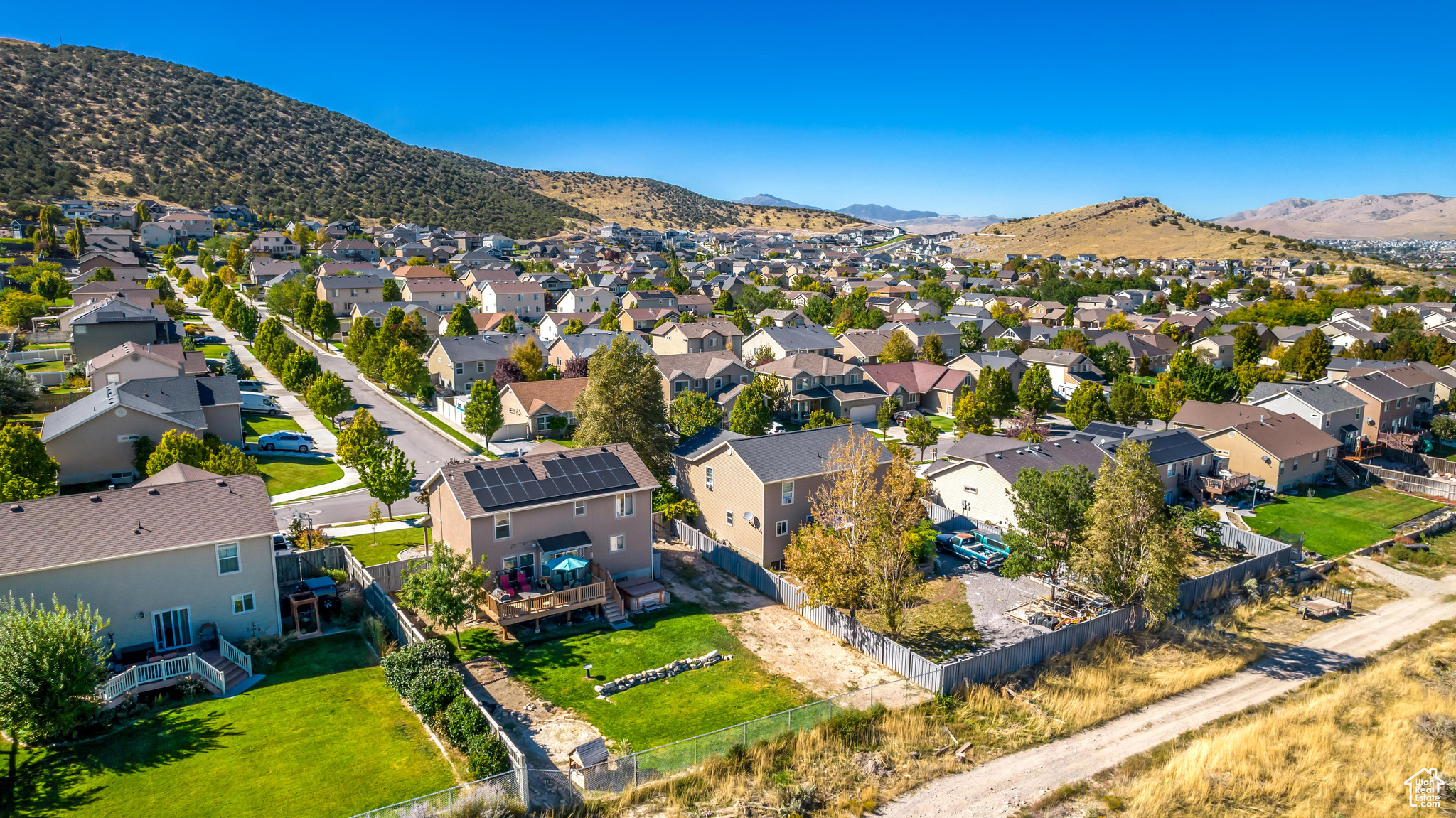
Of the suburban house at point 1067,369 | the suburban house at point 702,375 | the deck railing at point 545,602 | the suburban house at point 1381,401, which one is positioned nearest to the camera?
the deck railing at point 545,602

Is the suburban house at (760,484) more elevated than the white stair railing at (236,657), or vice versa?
the suburban house at (760,484)

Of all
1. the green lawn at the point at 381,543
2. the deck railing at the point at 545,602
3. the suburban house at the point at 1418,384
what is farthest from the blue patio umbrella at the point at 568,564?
the suburban house at the point at 1418,384

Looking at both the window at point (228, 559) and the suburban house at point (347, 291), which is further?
the suburban house at point (347, 291)

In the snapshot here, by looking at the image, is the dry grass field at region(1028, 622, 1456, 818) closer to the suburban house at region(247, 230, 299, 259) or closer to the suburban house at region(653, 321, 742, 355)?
the suburban house at region(653, 321, 742, 355)

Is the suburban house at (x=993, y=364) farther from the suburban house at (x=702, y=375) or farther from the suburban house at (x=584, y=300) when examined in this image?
the suburban house at (x=584, y=300)

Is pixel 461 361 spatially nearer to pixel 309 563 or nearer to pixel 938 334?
pixel 309 563

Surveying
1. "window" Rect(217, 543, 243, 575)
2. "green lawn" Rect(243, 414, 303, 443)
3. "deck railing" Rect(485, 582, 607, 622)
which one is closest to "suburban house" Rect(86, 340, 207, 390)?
"green lawn" Rect(243, 414, 303, 443)

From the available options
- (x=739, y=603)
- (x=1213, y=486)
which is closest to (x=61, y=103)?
(x=739, y=603)

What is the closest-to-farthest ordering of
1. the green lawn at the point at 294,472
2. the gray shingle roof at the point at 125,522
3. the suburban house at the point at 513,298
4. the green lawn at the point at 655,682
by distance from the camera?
the green lawn at the point at 655,682 → the gray shingle roof at the point at 125,522 → the green lawn at the point at 294,472 → the suburban house at the point at 513,298
